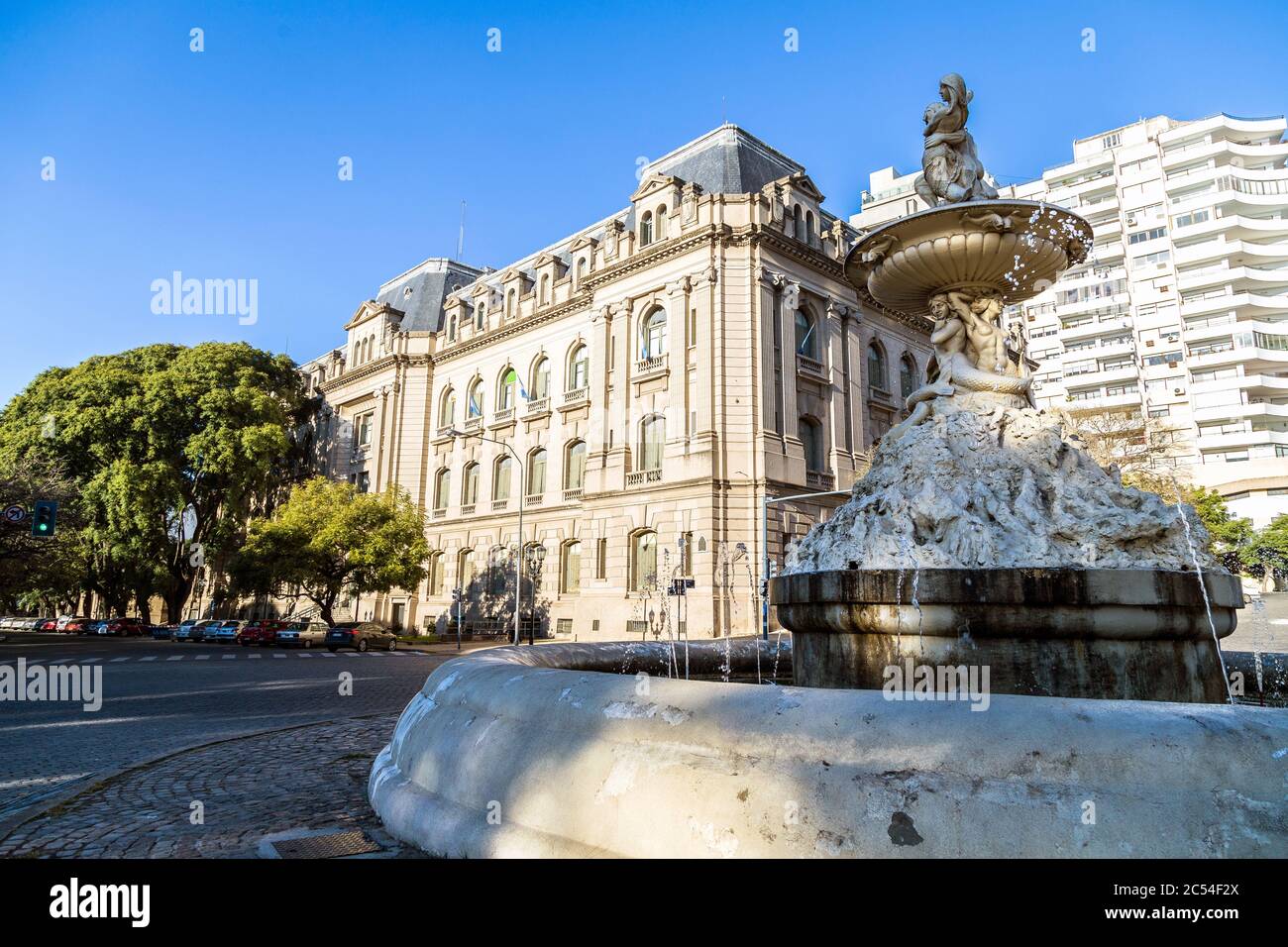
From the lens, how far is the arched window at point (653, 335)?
107 feet

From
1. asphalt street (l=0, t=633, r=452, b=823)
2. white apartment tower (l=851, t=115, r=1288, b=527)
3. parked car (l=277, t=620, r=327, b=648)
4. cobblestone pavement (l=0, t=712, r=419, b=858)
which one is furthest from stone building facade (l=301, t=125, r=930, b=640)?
white apartment tower (l=851, t=115, r=1288, b=527)

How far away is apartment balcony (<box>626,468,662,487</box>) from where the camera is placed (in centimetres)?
3092

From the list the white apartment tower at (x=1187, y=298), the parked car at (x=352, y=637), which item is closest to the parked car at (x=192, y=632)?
the parked car at (x=352, y=637)

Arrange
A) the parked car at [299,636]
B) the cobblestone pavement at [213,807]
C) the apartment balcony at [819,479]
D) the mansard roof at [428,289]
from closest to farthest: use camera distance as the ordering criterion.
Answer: the cobblestone pavement at [213,807]
the apartment balcony at [819,479]
the parked car at [299,636]
the mansard roof at [428,289]

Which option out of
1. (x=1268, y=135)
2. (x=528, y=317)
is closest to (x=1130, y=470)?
(x=528, y=317)

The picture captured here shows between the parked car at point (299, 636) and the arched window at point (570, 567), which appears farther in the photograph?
the arched window at point (570, 567)

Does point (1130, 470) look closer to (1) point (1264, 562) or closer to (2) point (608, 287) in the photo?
(1) point (1264, 562)

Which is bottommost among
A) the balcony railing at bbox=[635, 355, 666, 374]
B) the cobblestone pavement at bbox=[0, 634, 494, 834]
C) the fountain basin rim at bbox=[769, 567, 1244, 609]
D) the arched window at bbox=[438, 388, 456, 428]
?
the cobblestone pavement at bbox=[0, 634, 494, 834]

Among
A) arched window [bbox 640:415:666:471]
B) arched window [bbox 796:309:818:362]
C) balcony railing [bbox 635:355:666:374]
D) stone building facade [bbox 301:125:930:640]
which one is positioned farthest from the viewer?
arched window [bbox 796:309:818:362]

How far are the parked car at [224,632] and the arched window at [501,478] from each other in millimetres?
14296

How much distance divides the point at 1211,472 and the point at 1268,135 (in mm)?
35727

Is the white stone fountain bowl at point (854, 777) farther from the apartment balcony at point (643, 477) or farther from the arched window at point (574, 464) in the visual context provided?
the arched window at point (574, 464)

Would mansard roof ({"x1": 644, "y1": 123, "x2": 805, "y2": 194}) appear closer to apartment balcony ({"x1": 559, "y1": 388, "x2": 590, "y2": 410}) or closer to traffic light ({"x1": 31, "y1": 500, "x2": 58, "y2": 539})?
apartment balcony ({"x1": 559, "y1": 388, "x2": 590, "y2": 410})

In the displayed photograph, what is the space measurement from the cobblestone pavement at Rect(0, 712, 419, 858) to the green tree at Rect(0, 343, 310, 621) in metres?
36.4
